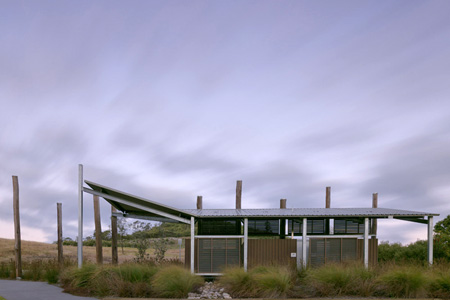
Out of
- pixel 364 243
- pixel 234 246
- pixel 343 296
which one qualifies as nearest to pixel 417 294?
pixel 343 296

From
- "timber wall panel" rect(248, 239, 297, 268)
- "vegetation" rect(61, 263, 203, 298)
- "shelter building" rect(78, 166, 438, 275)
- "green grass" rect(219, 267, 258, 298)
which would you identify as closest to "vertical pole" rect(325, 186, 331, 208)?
"shelter building" rect(78, 166, 438, 275)

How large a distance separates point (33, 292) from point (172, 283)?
5081 mm

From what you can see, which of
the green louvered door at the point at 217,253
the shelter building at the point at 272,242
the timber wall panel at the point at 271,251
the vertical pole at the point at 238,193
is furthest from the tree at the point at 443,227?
the green louvered door at the point at 217,253

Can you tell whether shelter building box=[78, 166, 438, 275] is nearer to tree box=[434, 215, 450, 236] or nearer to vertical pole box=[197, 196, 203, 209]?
tree box=[434, 215, 450, 236]

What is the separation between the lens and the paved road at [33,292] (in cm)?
1290

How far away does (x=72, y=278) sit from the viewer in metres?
14.9

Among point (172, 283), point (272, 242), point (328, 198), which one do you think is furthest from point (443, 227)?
point (172, 283)

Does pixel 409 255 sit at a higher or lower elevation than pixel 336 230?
lower

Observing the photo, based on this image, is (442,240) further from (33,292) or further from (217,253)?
(33,292)

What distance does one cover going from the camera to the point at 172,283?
12.6 m

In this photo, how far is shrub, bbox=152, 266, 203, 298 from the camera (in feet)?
41.3

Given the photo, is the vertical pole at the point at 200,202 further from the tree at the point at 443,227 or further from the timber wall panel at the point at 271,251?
the tree at the point at 443,227

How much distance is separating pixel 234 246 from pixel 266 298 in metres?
4.20

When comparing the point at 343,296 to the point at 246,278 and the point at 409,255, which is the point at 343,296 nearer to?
the point at 246,278
